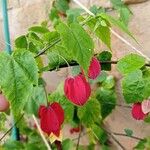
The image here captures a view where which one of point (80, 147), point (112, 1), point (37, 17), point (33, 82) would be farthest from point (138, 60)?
point (37, 17)

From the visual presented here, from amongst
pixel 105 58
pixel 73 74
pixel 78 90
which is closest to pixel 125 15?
pixel 105 58

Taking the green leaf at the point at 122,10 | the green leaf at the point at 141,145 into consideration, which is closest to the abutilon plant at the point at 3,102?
the green leaf at the point at 122,10

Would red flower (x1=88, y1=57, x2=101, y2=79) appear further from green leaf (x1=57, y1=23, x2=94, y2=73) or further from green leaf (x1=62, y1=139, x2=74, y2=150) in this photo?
green leaf (x1=62, y1=139, x2=74, y2=150)

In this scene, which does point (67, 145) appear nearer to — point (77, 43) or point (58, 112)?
point (58, 112)

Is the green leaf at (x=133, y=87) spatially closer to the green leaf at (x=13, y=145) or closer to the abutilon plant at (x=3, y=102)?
the abutilon plant at (x=3, y=102)

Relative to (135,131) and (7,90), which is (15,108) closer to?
(7,90)

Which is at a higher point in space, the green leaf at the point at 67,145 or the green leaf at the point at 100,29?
the green leaf at the point at 100,29

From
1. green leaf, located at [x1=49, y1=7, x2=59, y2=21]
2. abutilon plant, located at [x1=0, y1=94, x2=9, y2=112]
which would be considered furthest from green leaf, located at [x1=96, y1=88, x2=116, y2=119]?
abutilon plant, located at [x1=0, y1=94, x2=9, y2=112]

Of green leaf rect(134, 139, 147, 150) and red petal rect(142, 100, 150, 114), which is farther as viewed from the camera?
green leaf rect(134, 139, 147, 150)

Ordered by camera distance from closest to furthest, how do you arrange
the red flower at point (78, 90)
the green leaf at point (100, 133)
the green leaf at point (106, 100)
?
the red flower at point (78, 90) → the green leaf at point (106, 100) → the green leaf at point (100, 133)
